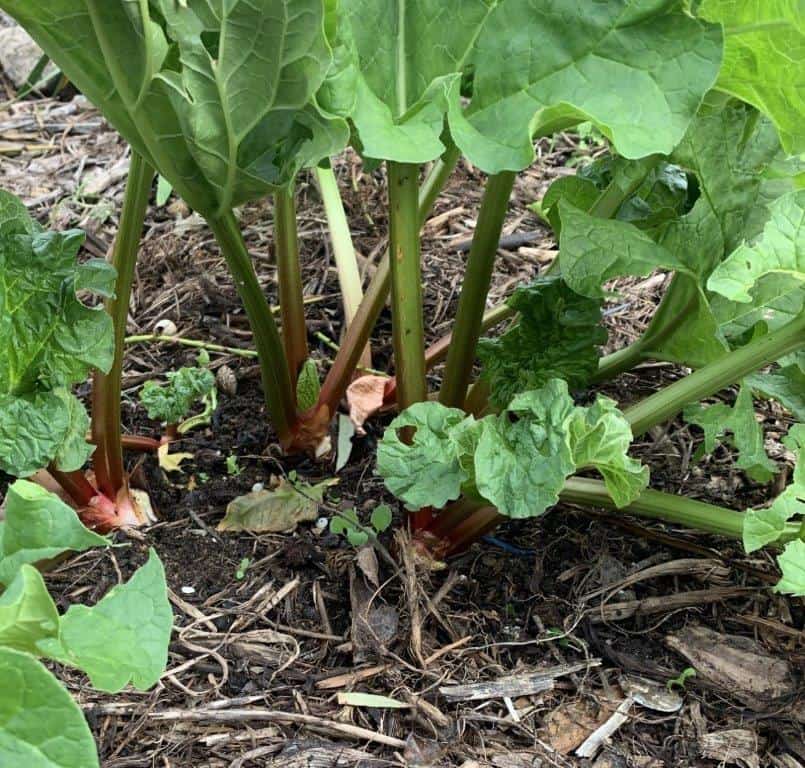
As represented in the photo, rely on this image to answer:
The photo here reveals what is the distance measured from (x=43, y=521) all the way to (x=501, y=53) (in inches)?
34.8

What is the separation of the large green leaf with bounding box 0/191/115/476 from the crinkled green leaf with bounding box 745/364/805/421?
1.01m

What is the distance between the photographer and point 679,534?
1747mm

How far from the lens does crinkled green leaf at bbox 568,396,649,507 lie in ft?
4.27

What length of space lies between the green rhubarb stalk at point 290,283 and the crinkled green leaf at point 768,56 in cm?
80

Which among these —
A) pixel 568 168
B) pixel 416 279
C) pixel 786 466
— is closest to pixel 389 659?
pixel 416 279

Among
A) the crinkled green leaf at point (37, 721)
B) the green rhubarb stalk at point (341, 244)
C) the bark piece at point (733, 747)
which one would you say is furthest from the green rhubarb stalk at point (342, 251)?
the crinkled green leaf at point (37, 721)

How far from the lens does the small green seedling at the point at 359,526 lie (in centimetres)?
168

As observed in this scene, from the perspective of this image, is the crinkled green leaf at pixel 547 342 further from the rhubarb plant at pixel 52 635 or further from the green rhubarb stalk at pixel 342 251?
the rhubarb plant at pixel 52 635

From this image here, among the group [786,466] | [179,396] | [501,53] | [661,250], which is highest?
[501,53]

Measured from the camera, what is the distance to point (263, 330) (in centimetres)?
171

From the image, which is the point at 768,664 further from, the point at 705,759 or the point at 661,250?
the point at 661,250

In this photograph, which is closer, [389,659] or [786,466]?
[389,659]

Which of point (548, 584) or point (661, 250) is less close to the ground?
point (661, 250)

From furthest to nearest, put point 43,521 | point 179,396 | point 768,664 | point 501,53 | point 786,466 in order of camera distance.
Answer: point 786,466
point 179,396
point 768,664
point 501,53
point 43,521
